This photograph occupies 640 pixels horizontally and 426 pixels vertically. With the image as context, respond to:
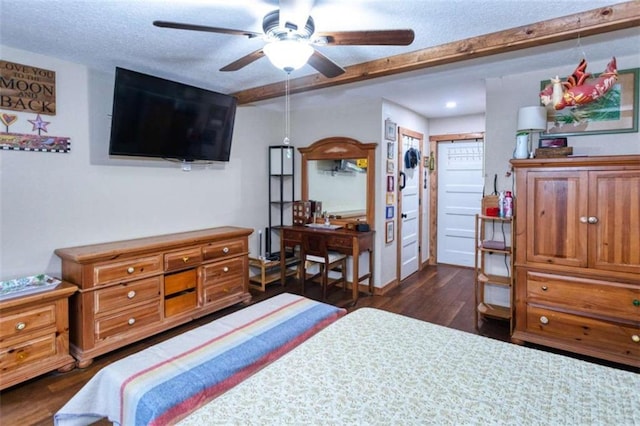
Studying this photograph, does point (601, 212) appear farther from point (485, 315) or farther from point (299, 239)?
point (299, 239)

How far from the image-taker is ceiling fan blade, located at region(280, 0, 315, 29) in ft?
5.22

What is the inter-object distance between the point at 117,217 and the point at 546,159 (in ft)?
11.9

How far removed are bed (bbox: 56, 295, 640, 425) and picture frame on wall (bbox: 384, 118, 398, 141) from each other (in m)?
3.11

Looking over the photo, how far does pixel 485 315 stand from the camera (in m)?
3.53

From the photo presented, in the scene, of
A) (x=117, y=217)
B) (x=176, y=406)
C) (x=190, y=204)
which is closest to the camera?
(x=176, y=406)

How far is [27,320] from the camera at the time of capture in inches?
92.8

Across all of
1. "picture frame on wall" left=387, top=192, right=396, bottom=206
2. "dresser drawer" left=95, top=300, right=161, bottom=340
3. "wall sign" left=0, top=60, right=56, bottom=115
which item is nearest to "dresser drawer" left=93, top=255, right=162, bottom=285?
"dresser drawer" left=95, top=300, right=161, bottom=340

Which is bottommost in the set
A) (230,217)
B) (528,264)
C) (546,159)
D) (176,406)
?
(176,406)

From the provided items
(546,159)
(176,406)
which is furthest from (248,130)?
(176,406)

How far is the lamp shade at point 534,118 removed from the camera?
9.66 feet

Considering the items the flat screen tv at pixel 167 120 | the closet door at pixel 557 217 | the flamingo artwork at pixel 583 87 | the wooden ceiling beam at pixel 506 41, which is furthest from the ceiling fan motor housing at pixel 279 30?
the closet door at pixel 557 217

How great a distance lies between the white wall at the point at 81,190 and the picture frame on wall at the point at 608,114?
11.5 ft

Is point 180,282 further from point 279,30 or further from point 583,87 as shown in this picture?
point 583,87

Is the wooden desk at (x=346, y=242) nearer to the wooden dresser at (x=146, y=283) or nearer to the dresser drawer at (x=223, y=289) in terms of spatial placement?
the wooden dresser at (x=146, y=283)
